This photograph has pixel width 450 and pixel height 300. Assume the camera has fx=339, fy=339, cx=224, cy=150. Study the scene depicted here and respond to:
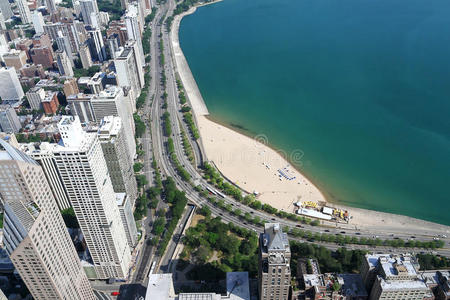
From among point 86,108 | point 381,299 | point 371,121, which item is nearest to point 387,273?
point 381,299

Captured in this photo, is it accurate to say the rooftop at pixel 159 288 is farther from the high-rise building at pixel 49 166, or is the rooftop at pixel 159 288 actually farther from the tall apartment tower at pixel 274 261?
the high-rise building at pixel 49 166

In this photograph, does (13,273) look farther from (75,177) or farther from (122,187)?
(75,177)

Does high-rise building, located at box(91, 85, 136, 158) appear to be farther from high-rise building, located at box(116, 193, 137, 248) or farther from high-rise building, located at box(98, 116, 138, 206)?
high-rise building, located at box(116, 193, 137, 248)

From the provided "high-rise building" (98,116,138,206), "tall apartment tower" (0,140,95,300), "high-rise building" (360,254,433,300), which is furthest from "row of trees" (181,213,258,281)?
"tall apartment tower" (0,140,95,300)

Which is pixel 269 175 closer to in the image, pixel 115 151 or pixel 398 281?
pixel 115 151

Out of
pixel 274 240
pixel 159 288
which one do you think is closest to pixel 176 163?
pixel 159 288
